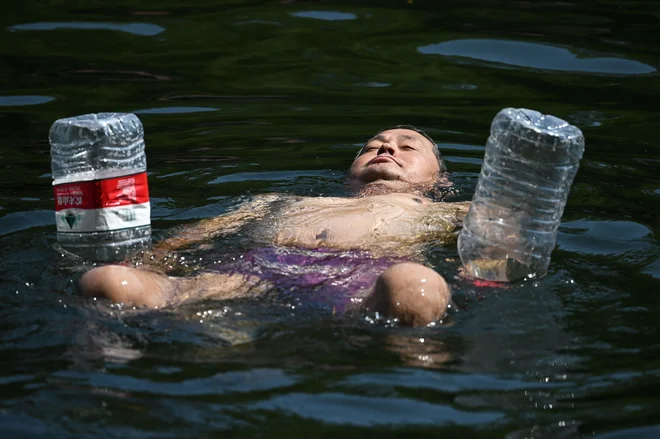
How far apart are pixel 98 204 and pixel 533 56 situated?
640cm

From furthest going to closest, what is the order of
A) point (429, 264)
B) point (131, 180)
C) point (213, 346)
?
point (429, 264), point (131, 180), point (213, 346)

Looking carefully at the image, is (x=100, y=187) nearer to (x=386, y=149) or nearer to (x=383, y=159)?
(x=383, y=159)

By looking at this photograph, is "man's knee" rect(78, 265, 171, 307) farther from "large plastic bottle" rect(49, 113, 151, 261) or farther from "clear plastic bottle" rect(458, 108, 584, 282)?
"clear plastic bottle" rect(458, 108, 584, 282)

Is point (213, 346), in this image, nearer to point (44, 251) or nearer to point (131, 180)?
point (131, 180)

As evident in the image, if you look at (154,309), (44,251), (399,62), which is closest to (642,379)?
(154,309)

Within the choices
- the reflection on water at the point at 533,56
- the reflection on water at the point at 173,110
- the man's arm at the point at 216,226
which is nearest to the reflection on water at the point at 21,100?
the reflection on water at the point at 173,110

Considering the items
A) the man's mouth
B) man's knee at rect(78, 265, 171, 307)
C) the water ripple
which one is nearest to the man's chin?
the man's mouth

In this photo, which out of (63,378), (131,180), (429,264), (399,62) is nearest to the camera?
(63,378)

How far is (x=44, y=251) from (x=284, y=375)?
2194mm

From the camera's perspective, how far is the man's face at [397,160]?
6676mm

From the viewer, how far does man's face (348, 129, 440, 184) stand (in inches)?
263

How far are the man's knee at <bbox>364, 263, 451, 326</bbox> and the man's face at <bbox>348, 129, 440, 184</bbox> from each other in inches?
84.2

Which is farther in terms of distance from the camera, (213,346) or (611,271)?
(611,271)

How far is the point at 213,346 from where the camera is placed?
14.5ft
